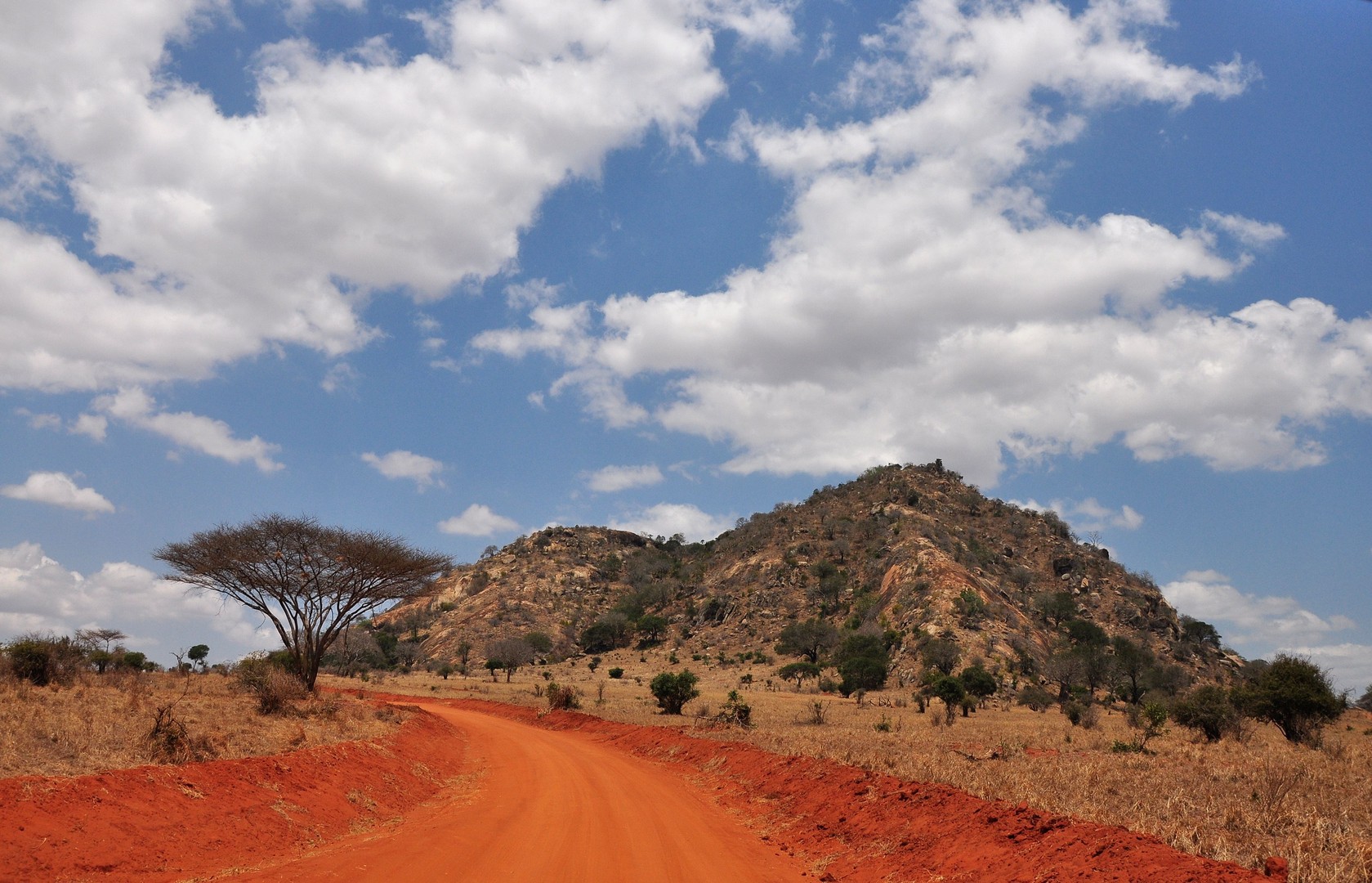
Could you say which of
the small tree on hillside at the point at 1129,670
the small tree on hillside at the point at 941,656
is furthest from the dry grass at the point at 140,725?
the small tree on hillside at the point at 1129,670

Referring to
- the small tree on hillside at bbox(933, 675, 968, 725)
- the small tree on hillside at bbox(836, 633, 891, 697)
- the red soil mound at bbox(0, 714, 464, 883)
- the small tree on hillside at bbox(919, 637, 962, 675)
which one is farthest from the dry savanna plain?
the small tree on hillside at bbox(919, 637, 962, 675)

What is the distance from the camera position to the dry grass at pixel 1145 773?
29.8ft

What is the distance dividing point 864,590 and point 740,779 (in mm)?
72894

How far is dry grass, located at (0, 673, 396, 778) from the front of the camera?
1186 cm

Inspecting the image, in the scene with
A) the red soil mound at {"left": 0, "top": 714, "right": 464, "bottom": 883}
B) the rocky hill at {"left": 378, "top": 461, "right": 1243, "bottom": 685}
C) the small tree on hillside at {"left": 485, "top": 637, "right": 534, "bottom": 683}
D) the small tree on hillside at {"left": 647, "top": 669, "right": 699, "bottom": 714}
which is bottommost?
the small tree on hillside at {"left": 485, "top": 637, "right": 534, "bottom": 683}

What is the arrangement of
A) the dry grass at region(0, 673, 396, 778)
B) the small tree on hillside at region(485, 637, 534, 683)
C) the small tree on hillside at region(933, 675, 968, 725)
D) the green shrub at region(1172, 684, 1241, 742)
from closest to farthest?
the dry grass at region(0, 673, 396, 778)
the green shrub at region(1172, 684, 1241, 742)
the small tree on hillside at region(933, 675, 968, 725)
the small tree on hillside at region(485, 637, 534, 683)

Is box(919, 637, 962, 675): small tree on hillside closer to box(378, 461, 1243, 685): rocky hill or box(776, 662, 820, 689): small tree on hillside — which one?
box(378, 461, 1243, 685): rocky hill

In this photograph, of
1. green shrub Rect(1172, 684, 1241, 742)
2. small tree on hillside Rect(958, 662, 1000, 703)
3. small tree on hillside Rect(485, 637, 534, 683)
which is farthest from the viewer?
small tree on hillside Rect(485, 637, 534, 683)

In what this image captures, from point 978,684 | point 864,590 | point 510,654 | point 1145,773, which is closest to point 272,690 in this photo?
point 1145,773

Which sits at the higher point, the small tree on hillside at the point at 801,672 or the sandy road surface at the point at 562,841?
the sandy road surface at the point at 562,841

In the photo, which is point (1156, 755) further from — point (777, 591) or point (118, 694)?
point (777, 591)

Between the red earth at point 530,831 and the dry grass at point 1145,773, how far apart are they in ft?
2.84

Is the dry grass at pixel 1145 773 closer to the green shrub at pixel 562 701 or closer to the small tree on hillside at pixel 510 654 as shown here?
the green shrub at pixel 562 701

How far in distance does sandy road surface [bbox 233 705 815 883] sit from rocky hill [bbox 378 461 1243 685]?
4612cm
